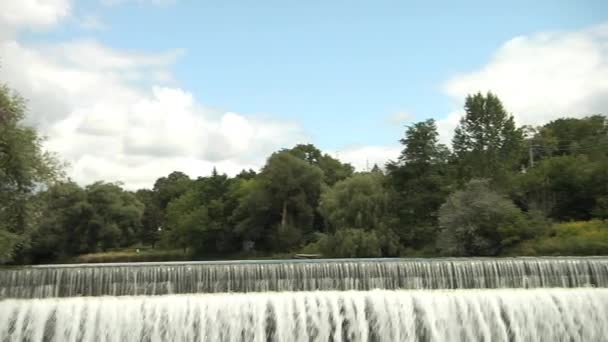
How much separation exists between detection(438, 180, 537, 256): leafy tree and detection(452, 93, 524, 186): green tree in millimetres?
10597

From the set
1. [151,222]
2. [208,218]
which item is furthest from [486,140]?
[151,222]

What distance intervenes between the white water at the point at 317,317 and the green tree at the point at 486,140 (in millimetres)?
32145

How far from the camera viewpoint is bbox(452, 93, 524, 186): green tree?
51500 millimetres

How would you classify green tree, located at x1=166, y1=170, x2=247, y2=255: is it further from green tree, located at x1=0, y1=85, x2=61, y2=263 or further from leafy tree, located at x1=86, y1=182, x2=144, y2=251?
green tree, located at x1=0, y1=85, x2=61, y2=263

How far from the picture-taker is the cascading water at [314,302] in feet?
60.3

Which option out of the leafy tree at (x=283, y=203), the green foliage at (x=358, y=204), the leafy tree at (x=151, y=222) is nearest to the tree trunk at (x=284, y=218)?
the leafy tree at (x=283, y=203)

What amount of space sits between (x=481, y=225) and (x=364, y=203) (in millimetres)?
11859

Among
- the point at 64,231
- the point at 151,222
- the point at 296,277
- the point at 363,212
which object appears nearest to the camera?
the point at 296,277

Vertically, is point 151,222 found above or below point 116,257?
above

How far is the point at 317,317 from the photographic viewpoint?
18922mm

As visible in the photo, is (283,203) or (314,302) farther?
(283,203)

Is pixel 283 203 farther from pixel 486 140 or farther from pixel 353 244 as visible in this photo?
pixel 486 140

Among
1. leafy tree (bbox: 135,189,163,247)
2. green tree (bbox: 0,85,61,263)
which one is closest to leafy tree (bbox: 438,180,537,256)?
green tree (bbox: 0,85,61,263)

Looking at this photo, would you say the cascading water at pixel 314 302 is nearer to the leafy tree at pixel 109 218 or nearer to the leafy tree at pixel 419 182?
the leafy tree at pixel 419 182
